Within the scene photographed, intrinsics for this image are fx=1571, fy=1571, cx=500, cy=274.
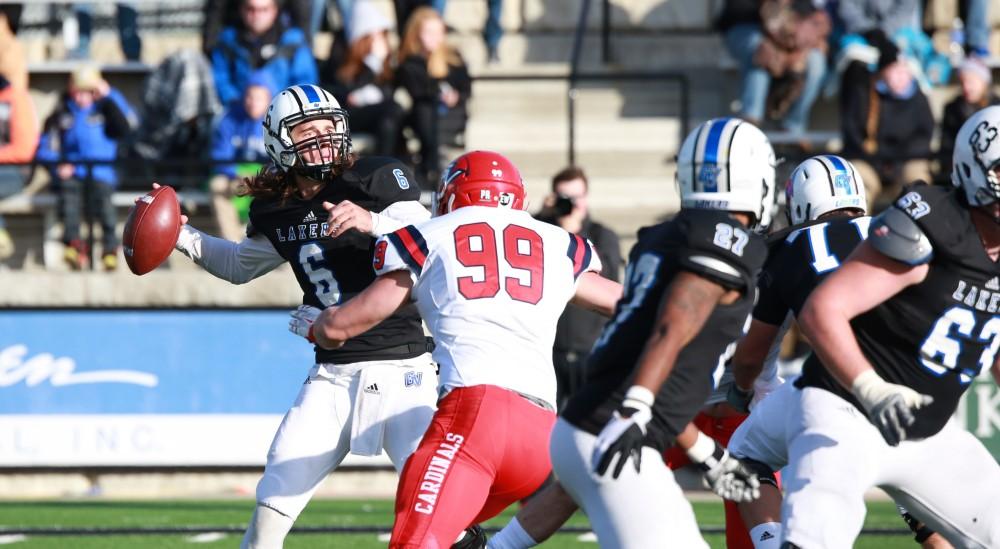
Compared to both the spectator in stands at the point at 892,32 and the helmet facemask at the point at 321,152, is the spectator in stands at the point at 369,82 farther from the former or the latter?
the helmet facemask at the point at 321,152

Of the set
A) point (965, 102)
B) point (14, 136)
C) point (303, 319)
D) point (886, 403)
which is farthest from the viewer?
point (14, 136)

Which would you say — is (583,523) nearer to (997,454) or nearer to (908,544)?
(908,544)

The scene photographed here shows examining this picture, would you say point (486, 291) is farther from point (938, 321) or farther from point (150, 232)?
point (150, 232)

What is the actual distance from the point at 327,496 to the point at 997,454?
15.3 ft

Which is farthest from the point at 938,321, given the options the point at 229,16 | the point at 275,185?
the point at 229,16

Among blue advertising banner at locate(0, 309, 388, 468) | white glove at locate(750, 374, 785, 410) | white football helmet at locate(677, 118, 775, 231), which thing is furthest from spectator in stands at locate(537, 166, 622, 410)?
white football helmet at locate(677, 118, 775, 231)

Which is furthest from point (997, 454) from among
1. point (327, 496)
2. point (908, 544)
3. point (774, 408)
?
point (774, 408)

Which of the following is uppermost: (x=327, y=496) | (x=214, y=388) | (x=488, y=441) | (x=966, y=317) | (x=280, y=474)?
(x=966, y=317)

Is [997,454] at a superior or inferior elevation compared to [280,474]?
inferior

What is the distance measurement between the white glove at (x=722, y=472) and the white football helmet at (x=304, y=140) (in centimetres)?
216

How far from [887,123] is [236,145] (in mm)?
5105

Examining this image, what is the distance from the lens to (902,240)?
459 cm

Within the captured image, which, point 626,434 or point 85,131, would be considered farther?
point 85,131

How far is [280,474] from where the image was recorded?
18.6 ft
